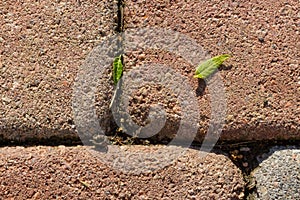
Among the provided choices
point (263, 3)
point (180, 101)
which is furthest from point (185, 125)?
point (263, 3)

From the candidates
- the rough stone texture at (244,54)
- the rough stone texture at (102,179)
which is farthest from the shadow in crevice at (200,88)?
the rough stone texture at (102,179)

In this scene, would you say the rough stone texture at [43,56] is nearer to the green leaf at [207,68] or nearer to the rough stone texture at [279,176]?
the green leaf at [207,68]

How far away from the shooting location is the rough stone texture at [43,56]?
1553 millimetres

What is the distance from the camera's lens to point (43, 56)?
1589 millimetres

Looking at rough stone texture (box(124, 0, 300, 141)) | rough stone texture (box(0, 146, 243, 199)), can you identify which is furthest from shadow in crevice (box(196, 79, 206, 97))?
rough stone texture (box(0, 146, 243, 199))

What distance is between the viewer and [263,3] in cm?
164

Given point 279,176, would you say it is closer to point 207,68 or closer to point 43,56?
point 207,68

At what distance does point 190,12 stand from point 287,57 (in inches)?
10.3

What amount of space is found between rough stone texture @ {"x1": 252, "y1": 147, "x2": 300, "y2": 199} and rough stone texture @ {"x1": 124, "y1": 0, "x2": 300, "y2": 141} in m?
0.05

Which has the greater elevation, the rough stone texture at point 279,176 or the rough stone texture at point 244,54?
the rough stone texture at point 244,54

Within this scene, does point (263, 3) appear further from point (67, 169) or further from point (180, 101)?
point (67, 169)

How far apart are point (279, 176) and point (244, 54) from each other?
305 millimetres

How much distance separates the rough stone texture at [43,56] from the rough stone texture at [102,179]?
7 centimetres

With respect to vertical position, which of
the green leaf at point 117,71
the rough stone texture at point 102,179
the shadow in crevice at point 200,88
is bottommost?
the rough stone texture at point 102,179
